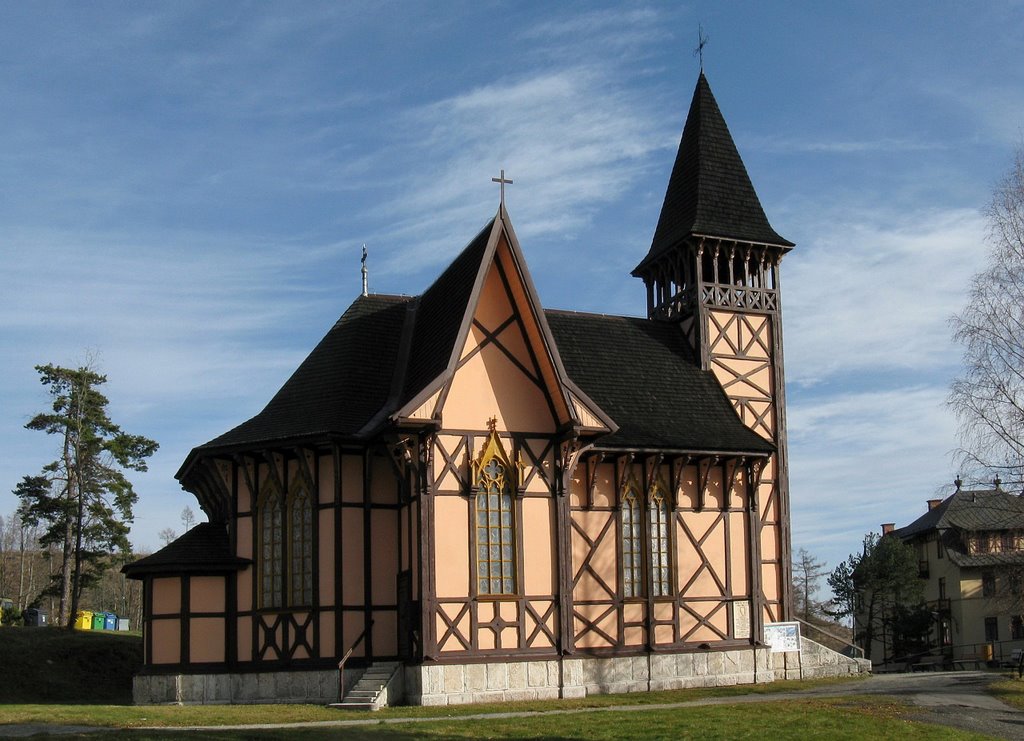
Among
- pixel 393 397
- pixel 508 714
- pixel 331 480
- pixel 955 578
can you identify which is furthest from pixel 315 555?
pixel 955 578

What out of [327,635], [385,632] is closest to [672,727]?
[385,632]

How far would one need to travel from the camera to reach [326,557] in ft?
86.8

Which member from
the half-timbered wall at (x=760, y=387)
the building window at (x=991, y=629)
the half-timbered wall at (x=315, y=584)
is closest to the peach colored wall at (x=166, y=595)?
the half-timbered wall at (x=315, y=584)

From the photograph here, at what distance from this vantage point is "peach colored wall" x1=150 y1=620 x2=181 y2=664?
88.8 ft

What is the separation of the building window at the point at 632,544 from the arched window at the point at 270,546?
8660 mm

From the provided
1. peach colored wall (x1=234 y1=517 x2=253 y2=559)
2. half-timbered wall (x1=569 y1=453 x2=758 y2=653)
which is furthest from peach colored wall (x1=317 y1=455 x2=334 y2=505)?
half-timbered wall (x1=569 y1=453 x2=758 y2=653)

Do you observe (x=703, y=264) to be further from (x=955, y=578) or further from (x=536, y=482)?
(x=955, y=578)

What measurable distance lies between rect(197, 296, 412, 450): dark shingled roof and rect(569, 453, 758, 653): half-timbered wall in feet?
18.7

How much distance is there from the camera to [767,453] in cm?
3009

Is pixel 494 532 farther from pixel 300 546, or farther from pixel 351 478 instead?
pixel 300 546

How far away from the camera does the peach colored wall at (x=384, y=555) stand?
1050 inches

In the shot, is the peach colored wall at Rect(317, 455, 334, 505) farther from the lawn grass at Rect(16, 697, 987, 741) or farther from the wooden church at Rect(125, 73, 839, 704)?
the lawn grass at Rect(16, 697, 987, 741)

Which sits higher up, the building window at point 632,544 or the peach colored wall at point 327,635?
the building window at point 632,544

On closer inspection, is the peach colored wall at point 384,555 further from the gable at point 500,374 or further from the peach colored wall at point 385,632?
the gable at point 500,374
